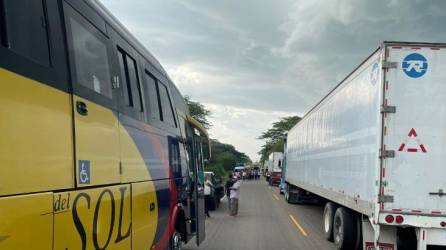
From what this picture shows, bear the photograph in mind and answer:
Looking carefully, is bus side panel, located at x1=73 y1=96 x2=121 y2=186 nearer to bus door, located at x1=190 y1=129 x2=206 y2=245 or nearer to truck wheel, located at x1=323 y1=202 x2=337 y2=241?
bus door, located at x1=190 y1=129 x2=206 y2=245

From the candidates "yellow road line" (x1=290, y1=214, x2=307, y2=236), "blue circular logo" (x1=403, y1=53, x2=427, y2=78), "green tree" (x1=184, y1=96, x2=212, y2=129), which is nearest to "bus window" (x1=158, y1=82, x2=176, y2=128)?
"blue circular logo" (x1=403, y1=53, x2=427, y2=78)

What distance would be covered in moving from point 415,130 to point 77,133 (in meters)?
Answer: 6.41

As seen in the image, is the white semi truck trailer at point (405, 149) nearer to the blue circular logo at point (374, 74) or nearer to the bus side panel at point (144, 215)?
the blue circular logo at point (374, 74)

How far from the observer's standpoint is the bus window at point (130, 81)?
5.40 m

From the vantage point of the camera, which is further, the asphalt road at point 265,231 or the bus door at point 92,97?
the asphalt road at point 265,231

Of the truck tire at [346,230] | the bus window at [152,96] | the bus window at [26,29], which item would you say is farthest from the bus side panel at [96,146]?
the truck tire at [346,230]

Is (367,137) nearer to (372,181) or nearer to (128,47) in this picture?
(372,181)

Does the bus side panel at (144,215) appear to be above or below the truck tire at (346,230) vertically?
above

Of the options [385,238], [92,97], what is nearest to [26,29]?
[92,97]

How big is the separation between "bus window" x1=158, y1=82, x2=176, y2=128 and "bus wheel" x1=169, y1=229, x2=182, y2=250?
1.74 metres

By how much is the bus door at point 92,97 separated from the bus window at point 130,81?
37 cm

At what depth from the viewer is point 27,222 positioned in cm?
290

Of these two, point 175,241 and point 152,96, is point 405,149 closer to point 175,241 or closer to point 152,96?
point 175,241

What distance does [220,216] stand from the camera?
18.9 metres
